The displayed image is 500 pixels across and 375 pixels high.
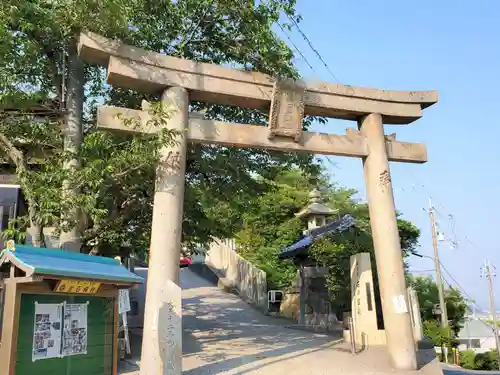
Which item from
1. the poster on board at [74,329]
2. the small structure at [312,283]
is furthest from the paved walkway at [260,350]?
the poster on board at [74,329]

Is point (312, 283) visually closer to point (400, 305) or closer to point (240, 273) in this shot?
point (240, 273)

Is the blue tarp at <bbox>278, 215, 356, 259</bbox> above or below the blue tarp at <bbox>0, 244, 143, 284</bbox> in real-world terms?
above

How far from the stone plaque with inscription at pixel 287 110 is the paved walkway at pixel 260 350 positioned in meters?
4.54

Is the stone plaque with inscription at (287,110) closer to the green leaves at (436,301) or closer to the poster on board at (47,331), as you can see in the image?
the poster on board at (47,331)

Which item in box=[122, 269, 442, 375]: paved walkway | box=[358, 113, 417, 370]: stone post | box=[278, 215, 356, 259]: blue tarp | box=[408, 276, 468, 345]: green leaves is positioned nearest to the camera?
box=[122, 269, 442, 375]: paved walkway

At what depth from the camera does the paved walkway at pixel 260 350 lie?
880 centimetres

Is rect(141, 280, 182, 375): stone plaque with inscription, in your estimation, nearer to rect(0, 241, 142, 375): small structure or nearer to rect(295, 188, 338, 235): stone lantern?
rect(0, 241, 142, 375): small structure

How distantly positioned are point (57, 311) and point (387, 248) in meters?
6.50

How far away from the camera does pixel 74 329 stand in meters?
6.68

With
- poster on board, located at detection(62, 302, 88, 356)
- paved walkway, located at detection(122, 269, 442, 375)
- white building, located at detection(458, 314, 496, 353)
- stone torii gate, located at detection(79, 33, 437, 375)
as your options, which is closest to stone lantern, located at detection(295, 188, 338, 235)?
paved walkway, located at detection(122, 269, 442, 375)

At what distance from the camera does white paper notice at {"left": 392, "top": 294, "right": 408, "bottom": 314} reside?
30.9ft

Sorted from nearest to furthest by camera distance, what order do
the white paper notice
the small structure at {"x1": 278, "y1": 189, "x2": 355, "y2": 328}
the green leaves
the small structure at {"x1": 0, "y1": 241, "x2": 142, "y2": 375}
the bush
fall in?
the small structure at {"x1": 0, "y1": 241, "x2": 142, "y2": 375}, the white paper notice, the small structure at {"x1": 278, "y1": 189, "x2": 355, "y2": 328}, the bush, the green leaves

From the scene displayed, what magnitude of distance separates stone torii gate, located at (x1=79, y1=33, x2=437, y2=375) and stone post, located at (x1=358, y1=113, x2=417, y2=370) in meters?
0.02

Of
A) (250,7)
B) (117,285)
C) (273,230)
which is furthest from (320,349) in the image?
(273,230)
